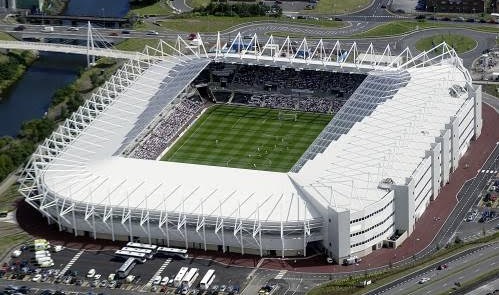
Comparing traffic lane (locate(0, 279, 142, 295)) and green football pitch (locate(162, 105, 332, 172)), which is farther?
green football pitch (locate(162, 105, 332, 172))

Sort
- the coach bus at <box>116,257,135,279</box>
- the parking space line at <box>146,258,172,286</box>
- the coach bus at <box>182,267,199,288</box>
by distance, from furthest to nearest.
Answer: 1. the coach bus at <box>116,257,135,279</box>
2. the parking space line at <box>146,258,172,286</box>
3. the coach bus at <box>182,267,199,288</box>

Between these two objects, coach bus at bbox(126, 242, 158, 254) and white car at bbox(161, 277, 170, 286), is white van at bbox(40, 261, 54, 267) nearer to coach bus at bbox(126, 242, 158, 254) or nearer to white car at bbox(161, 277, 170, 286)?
coach bus at bbox(126, 242, 158, 254)

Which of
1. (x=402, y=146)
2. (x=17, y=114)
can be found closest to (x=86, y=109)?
(x=17, y=114)

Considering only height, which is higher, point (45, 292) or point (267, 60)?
point (267, 60)

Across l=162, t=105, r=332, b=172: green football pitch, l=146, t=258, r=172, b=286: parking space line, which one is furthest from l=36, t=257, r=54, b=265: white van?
l=162, t=105, r=332, b=172: green football pitch

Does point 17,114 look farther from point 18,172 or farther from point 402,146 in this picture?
point 402,146

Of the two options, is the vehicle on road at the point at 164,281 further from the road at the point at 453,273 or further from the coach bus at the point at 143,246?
the road at the point at 453,273

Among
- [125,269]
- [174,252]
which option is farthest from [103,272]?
[174,252]

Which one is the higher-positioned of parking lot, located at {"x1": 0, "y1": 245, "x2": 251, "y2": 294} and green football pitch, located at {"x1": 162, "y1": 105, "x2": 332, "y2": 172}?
green football pitch, located at {"x1": 162, "y1": 105, "x2": 332, "y2": 172}
